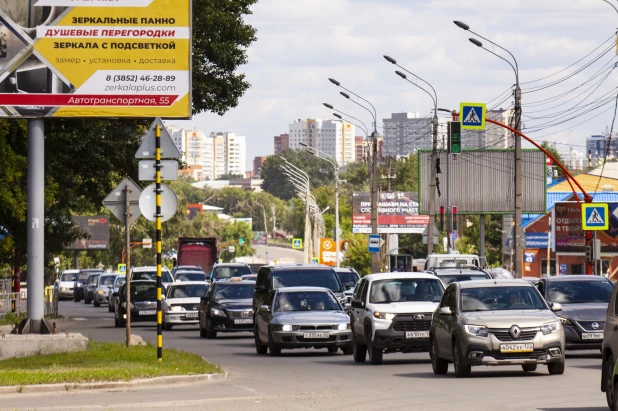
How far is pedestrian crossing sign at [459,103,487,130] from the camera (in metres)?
45.1

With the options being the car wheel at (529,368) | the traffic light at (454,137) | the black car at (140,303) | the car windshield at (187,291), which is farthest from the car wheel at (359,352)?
the black car at (140,303)

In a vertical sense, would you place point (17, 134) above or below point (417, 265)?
above

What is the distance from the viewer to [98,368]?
69.6ft

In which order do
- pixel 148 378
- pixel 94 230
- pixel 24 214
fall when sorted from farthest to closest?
1. pixel 94 230
2. pixel 24 214
3. pixel 148 378

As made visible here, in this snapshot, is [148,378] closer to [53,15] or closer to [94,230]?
[53,15]

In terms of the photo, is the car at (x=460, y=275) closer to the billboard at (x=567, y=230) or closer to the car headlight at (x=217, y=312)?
the car headlight at (x=217, y=312)

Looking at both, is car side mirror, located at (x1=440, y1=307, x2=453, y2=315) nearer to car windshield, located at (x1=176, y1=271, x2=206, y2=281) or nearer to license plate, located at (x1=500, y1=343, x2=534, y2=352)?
license plate, located at (x1=500, y1=343, x2=534, y2=352)

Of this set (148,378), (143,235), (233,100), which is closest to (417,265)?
(233,100)

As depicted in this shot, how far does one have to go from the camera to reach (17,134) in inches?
1598

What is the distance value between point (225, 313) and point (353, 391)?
1781cm

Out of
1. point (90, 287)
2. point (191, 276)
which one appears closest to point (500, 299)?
point (191, 276)

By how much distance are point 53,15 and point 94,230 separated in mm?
87847

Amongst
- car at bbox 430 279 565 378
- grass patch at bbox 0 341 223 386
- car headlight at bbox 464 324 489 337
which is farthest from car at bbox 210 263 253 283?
car headlight at bbox 464 324 489 337

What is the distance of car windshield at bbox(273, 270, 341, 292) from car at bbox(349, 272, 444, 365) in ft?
21.1
